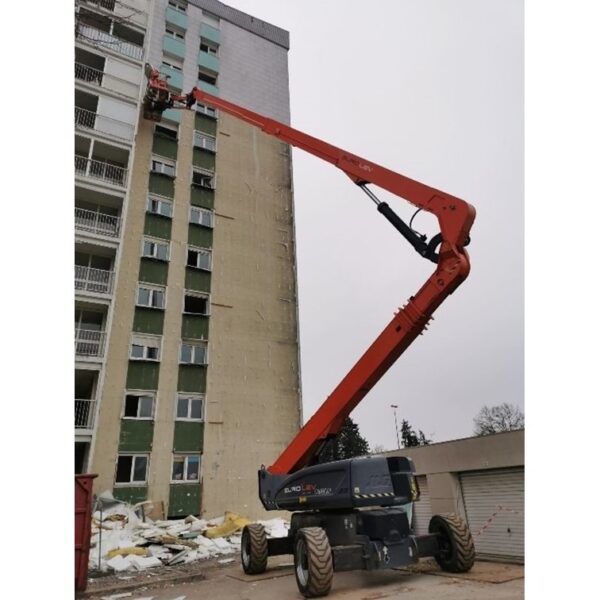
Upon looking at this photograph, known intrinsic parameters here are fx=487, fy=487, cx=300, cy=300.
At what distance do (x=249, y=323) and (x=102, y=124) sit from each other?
12099mm

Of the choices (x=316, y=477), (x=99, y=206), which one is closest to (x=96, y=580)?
(x=316, y=477)

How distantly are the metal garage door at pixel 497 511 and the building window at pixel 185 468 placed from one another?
12.0 meters

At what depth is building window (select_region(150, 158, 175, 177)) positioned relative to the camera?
26.8 m

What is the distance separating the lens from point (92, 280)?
71.9ft

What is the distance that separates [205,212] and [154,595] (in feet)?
66.5

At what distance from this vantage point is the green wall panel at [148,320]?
22750 millimetres

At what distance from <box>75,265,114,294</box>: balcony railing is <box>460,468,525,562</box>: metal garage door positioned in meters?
16.4

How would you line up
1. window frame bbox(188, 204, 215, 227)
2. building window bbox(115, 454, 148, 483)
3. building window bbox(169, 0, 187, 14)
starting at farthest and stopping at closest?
building window bbox(169, 0, 187, 14), window frame bbox(188, 204, 215, 227), building window bbox(115, 454, 148, 483)

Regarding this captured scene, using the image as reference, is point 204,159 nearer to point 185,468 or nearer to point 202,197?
point 202,197

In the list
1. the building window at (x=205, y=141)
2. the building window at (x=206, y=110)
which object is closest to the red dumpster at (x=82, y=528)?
the building window at (x=205, y=141)

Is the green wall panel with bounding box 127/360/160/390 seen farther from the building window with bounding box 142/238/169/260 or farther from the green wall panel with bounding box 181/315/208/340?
the building window with bounding box 142/238/169/260

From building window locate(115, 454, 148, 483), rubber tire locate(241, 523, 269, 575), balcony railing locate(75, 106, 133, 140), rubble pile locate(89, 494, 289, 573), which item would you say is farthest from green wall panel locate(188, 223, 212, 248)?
rubber tire locate(241, 523, 269, 575)

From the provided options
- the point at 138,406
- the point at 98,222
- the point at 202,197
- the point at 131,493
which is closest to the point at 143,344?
the point at 138,406
